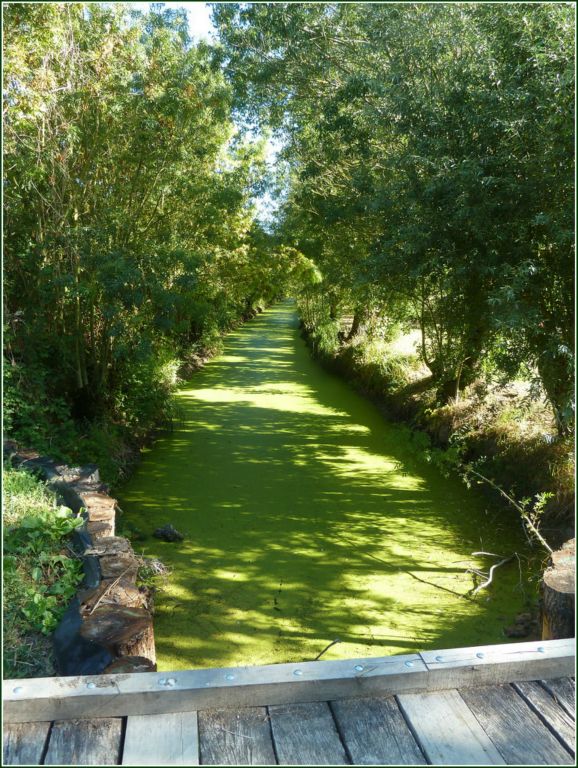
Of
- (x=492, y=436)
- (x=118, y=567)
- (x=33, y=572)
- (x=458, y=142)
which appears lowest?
(x=118, y=567)

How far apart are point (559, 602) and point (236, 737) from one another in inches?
68.4

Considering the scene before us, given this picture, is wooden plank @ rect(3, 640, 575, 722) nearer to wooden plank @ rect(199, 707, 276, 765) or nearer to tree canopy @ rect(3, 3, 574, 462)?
wooden plank @ rect(199, 707, 276, 765)

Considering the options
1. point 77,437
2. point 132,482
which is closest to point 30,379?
point 77,437

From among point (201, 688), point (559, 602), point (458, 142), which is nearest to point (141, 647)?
point (201, 688)

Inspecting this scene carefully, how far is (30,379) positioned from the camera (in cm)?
626

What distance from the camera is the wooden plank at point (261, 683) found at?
1.75 meters

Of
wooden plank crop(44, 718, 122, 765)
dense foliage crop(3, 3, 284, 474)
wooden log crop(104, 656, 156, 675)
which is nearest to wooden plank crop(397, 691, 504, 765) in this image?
wooden plank crop(44, 718, 122, 765)

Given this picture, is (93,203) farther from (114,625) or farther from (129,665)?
(129,665)

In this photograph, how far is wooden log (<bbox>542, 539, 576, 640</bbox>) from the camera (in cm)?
281

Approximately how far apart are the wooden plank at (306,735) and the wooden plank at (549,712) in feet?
1.88

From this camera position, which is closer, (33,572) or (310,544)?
(33,572)

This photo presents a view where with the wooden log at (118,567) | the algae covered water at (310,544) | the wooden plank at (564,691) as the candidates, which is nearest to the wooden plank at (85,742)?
the wooden plank at (564,691)

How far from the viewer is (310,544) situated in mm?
5109

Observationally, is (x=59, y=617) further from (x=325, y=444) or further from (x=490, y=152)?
(x=325, y=444)
